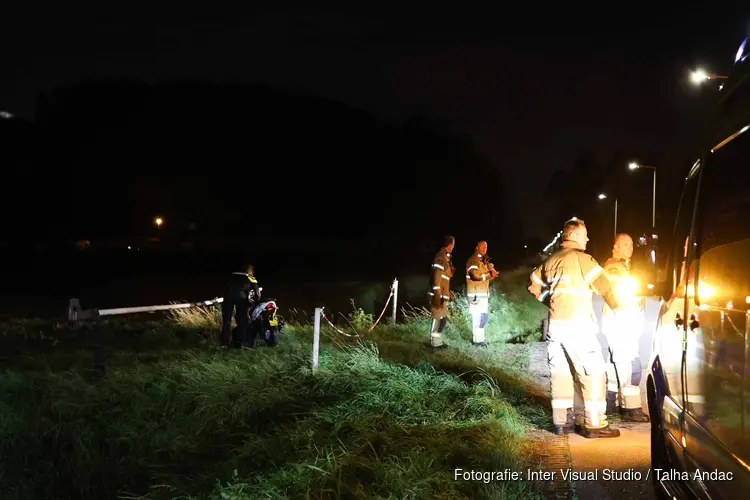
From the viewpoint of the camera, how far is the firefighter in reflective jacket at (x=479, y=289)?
11.3 meters

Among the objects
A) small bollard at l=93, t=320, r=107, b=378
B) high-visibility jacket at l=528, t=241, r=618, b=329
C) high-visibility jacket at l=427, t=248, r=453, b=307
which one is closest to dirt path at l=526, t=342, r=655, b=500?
high-visibility jacket at l=528, t=241, r=618, b=329

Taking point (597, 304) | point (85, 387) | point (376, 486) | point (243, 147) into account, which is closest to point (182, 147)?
point (243, 147)

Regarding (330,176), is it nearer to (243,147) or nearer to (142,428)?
(243,147)

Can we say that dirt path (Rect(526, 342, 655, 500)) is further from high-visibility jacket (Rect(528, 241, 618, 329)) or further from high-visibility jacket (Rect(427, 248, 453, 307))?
high-visibility jacket (Rect(427, 248, 453, 307))

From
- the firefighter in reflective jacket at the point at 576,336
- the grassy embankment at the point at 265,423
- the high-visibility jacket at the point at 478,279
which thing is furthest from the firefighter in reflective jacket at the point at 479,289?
the firefighter in reflective jacket at the point at 576,336

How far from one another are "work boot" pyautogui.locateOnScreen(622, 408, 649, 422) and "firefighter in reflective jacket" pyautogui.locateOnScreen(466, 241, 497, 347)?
4.50 meters

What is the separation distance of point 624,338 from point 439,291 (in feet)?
12.6

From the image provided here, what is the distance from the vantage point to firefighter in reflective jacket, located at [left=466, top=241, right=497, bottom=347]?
11.3 meters

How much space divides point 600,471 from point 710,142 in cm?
285

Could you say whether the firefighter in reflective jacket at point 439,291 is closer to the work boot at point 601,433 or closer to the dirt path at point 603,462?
the dirt path at point 603,462

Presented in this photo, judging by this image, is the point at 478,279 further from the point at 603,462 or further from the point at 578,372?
the point at 603,462

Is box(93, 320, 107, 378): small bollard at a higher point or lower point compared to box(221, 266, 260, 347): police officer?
lower

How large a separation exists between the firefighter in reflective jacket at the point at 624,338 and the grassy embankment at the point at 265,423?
0.83m

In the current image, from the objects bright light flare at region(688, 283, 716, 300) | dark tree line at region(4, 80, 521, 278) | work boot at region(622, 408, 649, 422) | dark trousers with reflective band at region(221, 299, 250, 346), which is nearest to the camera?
bright light flare at region(688, 283, 716, 300)
